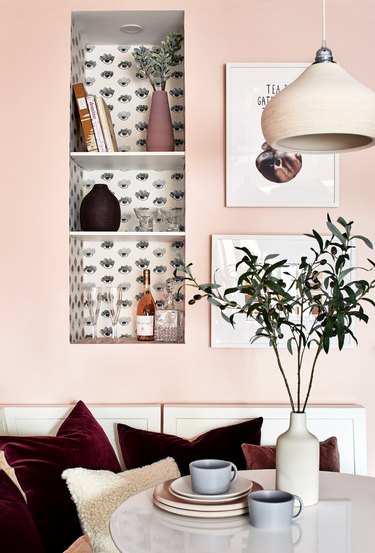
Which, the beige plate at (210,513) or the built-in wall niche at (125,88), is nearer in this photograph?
the beige plate at (210,513)

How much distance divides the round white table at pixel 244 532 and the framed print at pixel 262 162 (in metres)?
1.41

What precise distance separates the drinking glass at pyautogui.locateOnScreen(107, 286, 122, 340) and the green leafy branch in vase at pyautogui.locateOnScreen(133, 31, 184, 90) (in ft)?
2.92

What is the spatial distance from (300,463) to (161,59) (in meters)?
1.94

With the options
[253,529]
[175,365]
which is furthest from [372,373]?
[253,529]

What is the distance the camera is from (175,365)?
2932mm

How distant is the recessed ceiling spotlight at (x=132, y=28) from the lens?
10.1 feet

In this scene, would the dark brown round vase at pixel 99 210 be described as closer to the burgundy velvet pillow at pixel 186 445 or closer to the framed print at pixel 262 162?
the framed print at pixel 262 162

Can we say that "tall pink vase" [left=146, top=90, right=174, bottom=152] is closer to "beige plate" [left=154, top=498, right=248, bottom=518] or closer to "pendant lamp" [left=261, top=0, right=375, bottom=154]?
"pendant lamp" [left=261, top=0, right=375, bottom=154]

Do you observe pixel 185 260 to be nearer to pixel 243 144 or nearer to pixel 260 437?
pixel 243 144

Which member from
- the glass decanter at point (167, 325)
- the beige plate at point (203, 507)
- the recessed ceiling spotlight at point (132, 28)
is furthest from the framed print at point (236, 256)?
the beige plate at point (203, 507)

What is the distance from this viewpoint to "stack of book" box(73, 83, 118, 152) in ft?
9.84

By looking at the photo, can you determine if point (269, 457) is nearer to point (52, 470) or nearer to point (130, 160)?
point (52, 470)

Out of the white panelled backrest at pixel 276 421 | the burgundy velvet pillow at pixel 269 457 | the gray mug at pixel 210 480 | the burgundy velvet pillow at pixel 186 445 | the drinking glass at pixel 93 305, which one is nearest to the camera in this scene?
the gray mug at pixel 210 480

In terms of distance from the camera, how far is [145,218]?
3.07m
